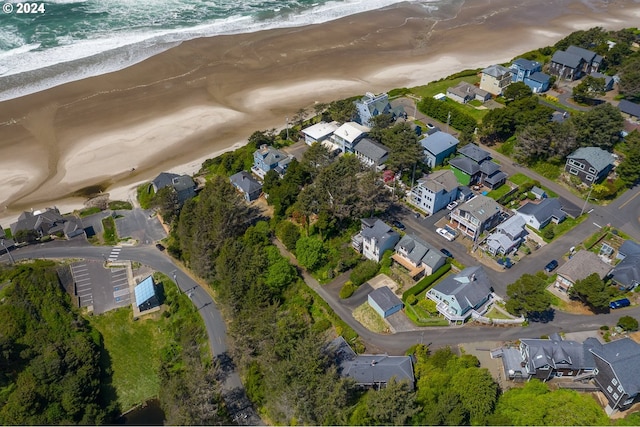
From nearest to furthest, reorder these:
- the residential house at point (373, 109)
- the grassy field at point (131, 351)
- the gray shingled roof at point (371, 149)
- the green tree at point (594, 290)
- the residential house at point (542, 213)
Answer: the green tree at point (594, 290)
the grassy field at point (131, 351)
the residential house at point (542, 213)
the gray shingled roof at point (371, 149)
the residential house at point (373, 109)

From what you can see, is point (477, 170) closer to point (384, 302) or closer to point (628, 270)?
point (628, 270)

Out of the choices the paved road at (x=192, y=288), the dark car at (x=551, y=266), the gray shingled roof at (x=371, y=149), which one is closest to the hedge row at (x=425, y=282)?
the dark car at (x=551, y=266)

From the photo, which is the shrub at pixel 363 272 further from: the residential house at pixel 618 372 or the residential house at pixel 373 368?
the residential house at pixel 618 372

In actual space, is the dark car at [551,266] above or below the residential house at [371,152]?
below

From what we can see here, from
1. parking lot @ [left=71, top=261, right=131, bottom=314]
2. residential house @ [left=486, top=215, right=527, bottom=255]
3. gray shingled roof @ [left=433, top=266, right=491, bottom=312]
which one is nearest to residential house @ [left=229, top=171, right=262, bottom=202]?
parking lot @ [left=71, top=261, right=131, bottom=314]

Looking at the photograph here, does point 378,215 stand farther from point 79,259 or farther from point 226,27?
point 226,27

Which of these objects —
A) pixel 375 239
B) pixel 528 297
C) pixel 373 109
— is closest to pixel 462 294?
pixel 528 297
